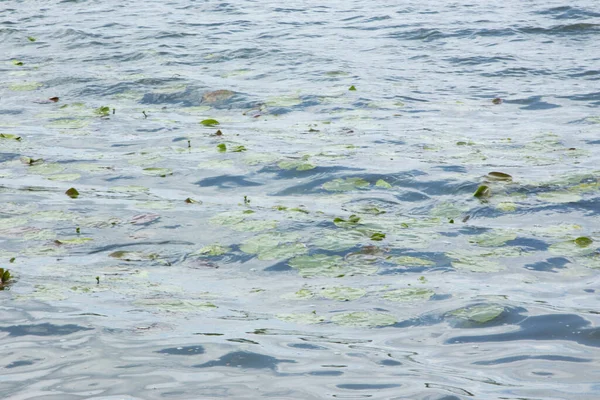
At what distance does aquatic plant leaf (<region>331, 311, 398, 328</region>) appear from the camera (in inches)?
155

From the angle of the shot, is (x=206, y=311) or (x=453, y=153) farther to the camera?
(x=453, y=153)

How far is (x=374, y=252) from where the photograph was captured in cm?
492

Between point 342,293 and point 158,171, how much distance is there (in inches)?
115

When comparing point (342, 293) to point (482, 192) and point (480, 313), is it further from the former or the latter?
point (482, 192)

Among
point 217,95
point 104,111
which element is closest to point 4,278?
point 104,111

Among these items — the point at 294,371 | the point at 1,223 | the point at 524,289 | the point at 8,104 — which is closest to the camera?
the point at 294,371

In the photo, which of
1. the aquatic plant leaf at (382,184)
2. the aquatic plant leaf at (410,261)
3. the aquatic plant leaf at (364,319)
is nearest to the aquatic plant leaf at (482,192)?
the aquatic plant leaf at (382,184)

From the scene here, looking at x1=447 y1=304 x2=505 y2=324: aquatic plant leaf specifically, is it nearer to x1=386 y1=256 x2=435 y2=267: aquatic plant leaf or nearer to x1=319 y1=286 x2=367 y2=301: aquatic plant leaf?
x1=319 y1=286 x2=367 y2=301: aquatic plant leaf

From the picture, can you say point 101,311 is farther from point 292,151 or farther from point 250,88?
point 250,88

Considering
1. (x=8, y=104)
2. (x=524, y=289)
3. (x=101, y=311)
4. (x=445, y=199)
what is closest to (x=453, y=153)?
(x=445, y=199)

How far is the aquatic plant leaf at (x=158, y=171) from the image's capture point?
674 centimetres

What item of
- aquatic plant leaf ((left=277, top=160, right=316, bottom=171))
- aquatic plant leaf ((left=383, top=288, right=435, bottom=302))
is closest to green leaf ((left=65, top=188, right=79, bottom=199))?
aquatic plant leaf ((left=277, top=160, right=316, bottom=171))

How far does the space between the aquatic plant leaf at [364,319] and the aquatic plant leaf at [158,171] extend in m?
3.05

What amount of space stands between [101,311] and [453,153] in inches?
157
